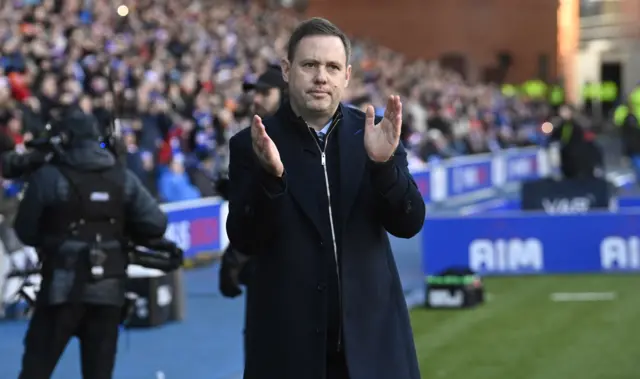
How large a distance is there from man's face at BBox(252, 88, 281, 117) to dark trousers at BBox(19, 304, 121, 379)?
1344mm

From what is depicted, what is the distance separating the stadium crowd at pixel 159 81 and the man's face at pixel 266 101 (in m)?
1.21

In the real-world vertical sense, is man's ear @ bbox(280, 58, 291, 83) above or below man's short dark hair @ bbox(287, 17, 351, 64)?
below

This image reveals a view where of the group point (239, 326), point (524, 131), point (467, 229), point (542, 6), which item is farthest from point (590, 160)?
point (542, 6)

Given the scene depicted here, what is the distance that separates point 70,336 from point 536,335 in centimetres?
644

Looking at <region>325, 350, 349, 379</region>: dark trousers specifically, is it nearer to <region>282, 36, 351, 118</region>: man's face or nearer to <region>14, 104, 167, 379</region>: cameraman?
<region>282, 36, 351, 118</region>: man's face

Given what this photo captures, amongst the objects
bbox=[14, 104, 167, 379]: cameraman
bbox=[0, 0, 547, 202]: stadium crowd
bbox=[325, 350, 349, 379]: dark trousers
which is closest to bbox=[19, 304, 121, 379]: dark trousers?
bbox=[14, 104, 167, 379]: cameraman

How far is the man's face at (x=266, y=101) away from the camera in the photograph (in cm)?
819

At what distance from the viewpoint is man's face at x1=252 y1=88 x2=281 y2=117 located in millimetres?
8188

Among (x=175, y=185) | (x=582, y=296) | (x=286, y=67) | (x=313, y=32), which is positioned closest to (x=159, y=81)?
(x=175, y=185)

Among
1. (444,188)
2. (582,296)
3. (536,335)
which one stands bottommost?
(444,188)

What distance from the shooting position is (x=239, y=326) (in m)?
14.7

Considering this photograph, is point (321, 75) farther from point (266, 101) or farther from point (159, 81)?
point (159, 81)

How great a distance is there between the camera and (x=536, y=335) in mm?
13328

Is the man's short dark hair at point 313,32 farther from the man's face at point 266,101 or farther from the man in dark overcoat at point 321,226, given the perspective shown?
the man's face at point 266,101
